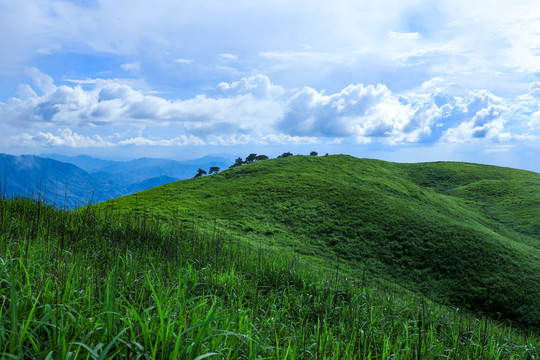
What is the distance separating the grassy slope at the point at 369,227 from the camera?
1541 cm

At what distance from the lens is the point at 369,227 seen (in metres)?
19.5

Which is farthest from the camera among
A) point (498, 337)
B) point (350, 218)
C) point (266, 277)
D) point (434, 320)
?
point (350, 218)

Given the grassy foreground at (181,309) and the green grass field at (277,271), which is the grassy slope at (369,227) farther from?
the grassy foreground at (181,309)

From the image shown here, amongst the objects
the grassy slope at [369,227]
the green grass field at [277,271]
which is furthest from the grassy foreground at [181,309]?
the grassy slope at [369,227]

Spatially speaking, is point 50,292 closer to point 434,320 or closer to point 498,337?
point 434,320

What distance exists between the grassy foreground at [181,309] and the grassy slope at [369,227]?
6487 mm

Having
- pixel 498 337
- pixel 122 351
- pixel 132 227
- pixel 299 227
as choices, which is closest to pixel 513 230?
pixel 299 227

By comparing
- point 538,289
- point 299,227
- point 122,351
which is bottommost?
A: point 538,289

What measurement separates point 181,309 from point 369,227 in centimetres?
1744

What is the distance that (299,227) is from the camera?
19328 millimetres

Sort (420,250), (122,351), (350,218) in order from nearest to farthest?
1. (122,351)
2. (420,250)
3. (350,218)

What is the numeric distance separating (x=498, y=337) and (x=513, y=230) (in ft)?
91.0

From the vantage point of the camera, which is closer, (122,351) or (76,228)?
(122,351)

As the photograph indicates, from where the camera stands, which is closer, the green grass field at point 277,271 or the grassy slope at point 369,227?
the green grass field at point 277,271
